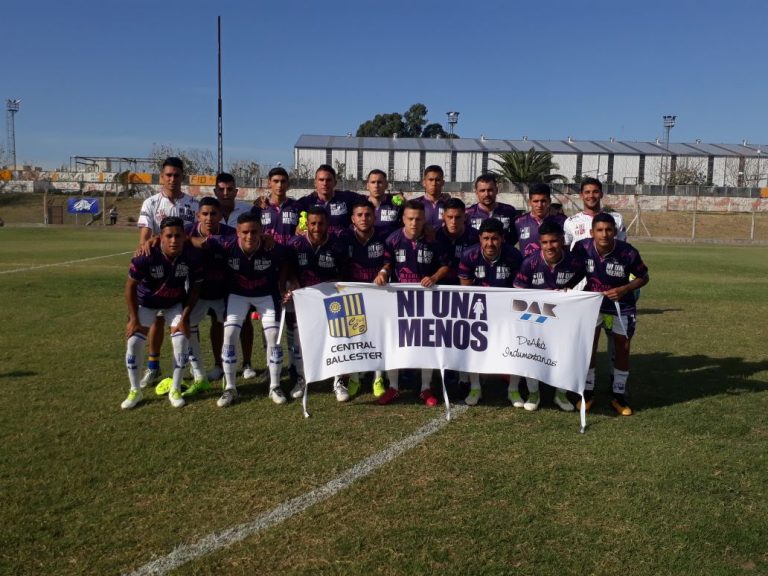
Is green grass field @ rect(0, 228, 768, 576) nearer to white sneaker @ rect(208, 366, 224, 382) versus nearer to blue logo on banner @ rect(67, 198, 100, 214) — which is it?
white sneaker @ rect(208, 366, 224, 382)

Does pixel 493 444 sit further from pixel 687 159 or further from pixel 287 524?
pixel 687 159

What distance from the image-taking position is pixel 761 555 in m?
3.50

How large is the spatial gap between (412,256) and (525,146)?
75267 mm

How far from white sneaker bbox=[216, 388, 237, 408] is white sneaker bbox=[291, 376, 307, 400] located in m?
0.60

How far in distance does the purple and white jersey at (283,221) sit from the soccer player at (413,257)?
142 centimetres

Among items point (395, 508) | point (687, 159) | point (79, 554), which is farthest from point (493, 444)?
point (687, 159)

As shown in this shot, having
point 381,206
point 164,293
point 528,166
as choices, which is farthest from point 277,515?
point 528,166

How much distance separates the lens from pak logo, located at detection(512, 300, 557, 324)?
6020 mm

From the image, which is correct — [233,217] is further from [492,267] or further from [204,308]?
[492,267]

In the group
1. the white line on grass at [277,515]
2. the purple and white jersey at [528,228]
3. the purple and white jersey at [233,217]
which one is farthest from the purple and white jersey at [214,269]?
the purple and white jersey at [528,228]

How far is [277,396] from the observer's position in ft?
20.3

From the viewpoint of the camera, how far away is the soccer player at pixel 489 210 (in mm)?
7312

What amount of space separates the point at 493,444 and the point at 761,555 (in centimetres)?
204

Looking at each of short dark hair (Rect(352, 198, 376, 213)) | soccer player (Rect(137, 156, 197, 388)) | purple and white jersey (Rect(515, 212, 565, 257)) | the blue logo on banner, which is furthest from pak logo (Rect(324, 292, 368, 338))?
the blue logo on banner
